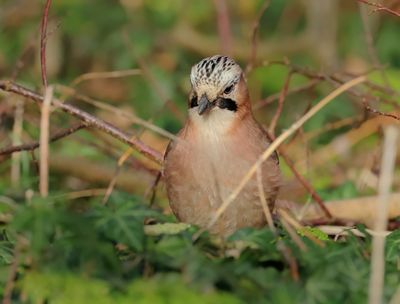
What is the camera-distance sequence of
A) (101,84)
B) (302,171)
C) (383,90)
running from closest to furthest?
(383,90) < (302,171) < (101,84)

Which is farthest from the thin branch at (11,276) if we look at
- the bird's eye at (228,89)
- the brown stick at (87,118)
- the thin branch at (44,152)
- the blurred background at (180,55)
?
the blurred background at (180,55)

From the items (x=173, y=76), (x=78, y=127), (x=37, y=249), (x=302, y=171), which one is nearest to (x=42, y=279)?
(x=37, y=249)

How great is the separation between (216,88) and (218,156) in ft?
1.01

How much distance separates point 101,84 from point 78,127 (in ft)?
15.2

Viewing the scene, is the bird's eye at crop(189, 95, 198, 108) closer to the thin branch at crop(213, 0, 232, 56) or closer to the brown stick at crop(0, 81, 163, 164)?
the brown stick at crop(0, 81, 163, 164)

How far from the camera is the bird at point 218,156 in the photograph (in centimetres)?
421

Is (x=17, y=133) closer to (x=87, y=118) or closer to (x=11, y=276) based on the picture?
(x=87, y=118)

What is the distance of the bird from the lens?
4.21 metres

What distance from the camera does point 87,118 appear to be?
4461mm

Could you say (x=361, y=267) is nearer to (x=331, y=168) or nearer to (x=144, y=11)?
(x=331, y=168)

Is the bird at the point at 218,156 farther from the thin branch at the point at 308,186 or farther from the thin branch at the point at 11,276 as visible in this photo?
the thin branch at the point at 11,276

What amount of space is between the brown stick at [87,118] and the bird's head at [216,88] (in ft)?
1.03

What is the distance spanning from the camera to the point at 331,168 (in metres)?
6.95

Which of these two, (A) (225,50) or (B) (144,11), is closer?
(A) (225,50)
